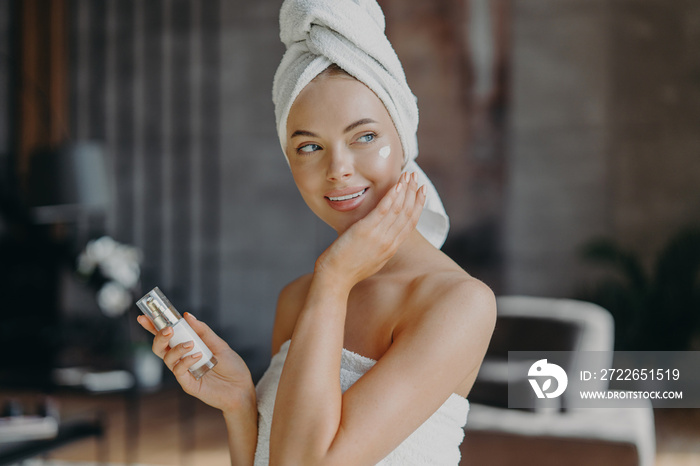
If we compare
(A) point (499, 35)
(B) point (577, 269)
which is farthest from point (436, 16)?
(B) point (577, 269)

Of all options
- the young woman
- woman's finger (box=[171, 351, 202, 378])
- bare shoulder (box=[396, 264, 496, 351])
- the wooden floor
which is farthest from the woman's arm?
the wooden floor

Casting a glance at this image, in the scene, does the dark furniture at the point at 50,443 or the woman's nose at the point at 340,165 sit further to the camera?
the dark furniture at the point at 50,443

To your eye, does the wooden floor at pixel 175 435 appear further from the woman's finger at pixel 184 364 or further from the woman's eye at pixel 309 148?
the woman's eye at pixel 309 148

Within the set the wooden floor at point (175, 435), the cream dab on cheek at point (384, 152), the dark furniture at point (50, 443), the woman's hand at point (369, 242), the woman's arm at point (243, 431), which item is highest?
the cream dab on cheek at point (384, 152)

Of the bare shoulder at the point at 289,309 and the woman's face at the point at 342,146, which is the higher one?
the woman's face at the point at 342,146

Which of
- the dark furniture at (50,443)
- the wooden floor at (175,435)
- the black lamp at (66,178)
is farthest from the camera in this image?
the wooden floor at (175,435)

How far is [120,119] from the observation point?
21.5ft

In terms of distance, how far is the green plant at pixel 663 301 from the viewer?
4.60 m

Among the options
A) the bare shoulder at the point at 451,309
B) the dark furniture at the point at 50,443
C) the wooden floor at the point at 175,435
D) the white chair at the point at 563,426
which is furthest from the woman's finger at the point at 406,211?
the wooden floor at the point at 175,435

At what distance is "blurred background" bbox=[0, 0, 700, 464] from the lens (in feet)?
15.5

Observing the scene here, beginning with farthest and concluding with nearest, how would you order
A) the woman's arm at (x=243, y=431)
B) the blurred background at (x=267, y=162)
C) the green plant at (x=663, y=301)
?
the blurred background at (x=267, y=162), the green plant at (x=663, y=301), the woman's arm at (x=243, y=431)

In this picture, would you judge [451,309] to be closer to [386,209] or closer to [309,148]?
[386,209]

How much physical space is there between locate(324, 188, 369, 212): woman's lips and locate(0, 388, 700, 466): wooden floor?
280cm

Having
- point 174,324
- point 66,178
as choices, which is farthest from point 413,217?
point 66,178
